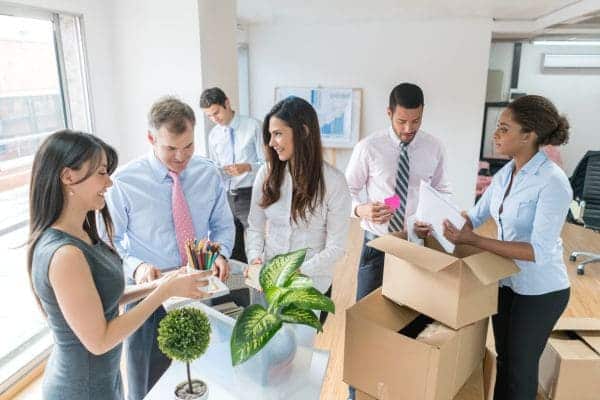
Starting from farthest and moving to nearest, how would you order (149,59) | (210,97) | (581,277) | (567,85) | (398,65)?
(567,85) → (398,65) → (581,277) → (149,59) → (210,97)

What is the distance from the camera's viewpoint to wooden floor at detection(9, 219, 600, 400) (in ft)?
8.00

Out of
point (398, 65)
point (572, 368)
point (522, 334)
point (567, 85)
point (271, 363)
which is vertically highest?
point (398, 65)

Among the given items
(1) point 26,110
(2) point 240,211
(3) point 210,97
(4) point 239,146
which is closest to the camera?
(1) point 26,110

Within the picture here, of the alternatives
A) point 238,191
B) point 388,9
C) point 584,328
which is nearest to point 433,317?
point 584,328

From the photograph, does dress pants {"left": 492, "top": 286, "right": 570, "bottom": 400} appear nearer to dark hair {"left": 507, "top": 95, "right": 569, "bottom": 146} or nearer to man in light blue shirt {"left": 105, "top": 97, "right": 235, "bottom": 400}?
dark hair {"left": 507, "top": 95, "right": 569, "bottom": 146}

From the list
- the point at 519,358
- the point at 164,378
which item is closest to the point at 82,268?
the point at 164,378

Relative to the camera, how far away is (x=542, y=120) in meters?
1.60

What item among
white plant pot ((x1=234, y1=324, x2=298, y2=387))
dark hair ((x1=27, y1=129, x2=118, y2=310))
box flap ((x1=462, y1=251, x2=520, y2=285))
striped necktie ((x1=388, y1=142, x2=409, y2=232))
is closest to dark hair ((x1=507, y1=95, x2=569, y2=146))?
box flap ((x1=462, y1=251, x2=520, y2=285))

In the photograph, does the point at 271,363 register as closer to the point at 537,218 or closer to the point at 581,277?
the point at 537,218

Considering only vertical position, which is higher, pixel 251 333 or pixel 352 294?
pixel 251 333

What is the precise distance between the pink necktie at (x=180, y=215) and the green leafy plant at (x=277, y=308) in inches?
26.8

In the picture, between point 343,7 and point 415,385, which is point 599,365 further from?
point 343,7

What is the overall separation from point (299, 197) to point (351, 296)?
6.63 ft

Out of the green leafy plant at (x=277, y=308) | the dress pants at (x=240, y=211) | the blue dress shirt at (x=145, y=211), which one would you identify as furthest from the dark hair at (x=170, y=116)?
the dress pants at (x=240, y=211)
